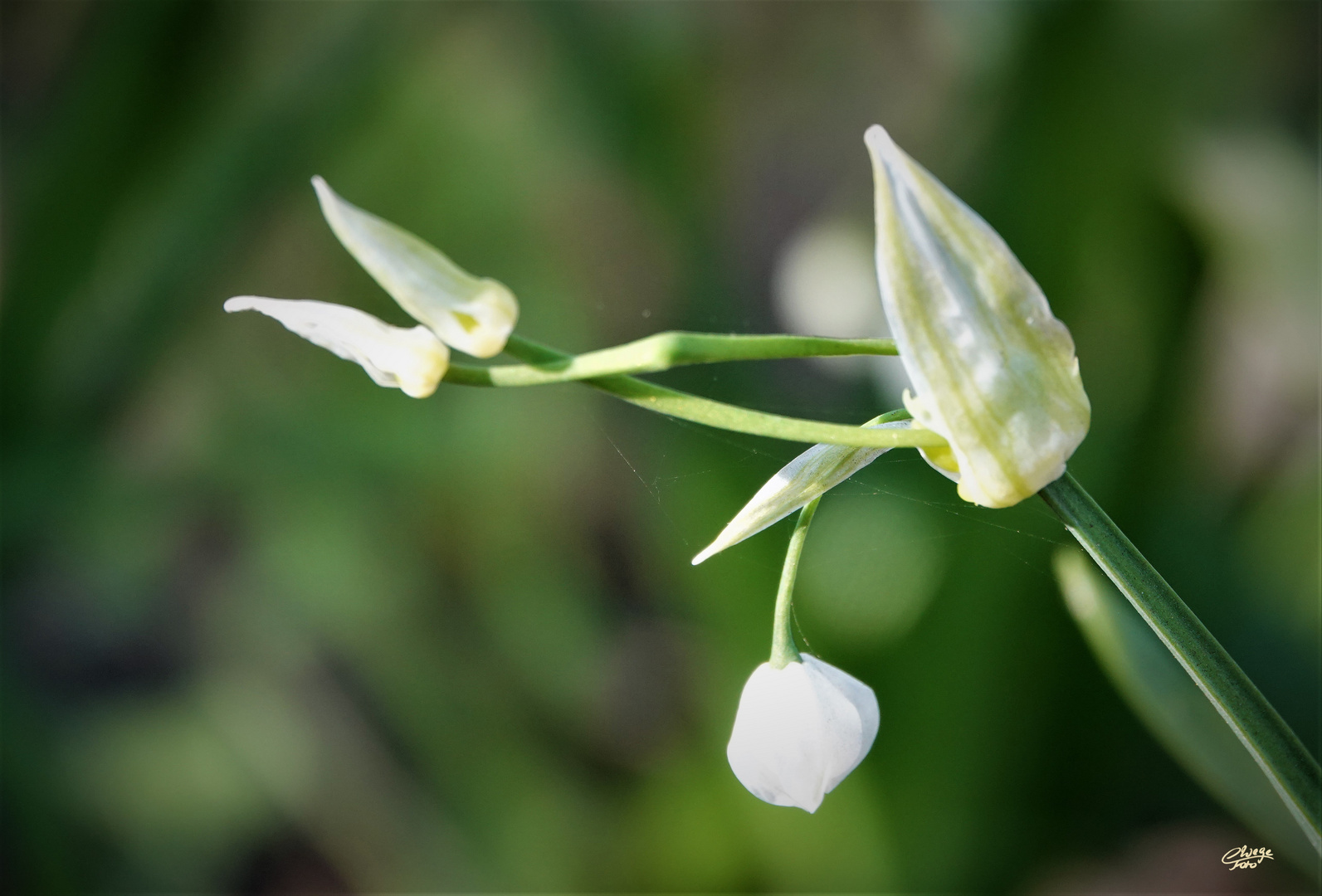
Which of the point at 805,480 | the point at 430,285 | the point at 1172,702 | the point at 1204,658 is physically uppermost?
the point at 430,285

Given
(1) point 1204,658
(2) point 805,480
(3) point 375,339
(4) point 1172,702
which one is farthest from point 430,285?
(4) point 1172,702

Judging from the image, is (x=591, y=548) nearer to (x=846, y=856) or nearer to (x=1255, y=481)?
(x=846, y=856)

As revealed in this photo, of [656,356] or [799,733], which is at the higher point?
[656,356]

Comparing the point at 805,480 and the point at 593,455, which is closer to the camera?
the point at 805,480

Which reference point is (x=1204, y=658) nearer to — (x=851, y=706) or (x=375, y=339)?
(x=851, y=706)

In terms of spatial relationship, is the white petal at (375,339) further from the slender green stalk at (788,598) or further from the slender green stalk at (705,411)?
the slender green stalk at (788,598)

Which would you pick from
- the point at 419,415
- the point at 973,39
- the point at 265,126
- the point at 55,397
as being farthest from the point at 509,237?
the point at 973,39

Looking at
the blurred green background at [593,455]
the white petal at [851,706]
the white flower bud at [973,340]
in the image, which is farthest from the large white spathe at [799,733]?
the blurred green background at [593,455]
